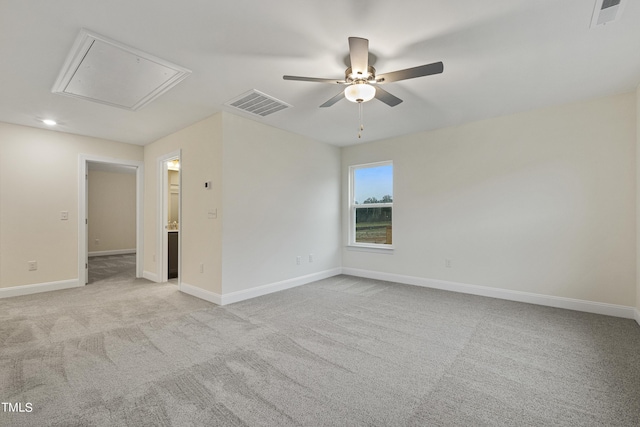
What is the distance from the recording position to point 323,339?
2701 millimetres

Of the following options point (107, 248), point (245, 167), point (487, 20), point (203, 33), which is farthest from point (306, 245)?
point (107, 248)

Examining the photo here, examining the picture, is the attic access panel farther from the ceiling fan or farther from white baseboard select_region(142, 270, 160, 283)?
white baseboard select_region(142, 270, 160, 283)

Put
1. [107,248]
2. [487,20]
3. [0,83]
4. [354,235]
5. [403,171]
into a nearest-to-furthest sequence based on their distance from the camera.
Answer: [487,20]
[0,83]
[403,171]
[354,235]
[107,248]

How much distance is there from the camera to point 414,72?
217 centimetres

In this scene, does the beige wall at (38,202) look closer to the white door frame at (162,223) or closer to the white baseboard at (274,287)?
the white door frame at (162,223)

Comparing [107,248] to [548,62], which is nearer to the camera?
[548,62]

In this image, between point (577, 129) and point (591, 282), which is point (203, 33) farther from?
point (591, 282)

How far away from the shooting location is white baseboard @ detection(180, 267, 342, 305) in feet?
12.4

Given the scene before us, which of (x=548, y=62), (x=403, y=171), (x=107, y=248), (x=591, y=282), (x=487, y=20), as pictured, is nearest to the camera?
(x=487, y=20)

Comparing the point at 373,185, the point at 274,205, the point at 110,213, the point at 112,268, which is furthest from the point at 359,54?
the point at 110,213

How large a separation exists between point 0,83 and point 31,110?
0.85 m

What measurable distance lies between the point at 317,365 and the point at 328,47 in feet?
8.06

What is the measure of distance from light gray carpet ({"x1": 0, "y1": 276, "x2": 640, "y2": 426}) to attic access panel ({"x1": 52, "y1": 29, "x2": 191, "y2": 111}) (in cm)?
236

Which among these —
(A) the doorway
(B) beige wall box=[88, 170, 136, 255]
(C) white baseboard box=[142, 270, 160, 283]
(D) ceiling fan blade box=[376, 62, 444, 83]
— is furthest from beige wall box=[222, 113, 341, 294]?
(B) beige wall box=[88, 170, 136, 255]
